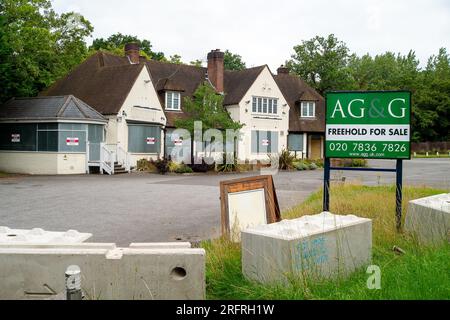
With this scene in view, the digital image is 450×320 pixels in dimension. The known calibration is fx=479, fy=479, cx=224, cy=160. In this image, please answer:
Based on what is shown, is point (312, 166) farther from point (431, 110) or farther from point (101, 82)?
point (431, 110)

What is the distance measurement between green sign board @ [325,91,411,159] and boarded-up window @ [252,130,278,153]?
100 feet

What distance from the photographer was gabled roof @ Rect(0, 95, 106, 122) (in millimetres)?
28750

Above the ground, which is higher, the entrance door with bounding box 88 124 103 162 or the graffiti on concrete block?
the entrance door with bounding box 88 124 103 162

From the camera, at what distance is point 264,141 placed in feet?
133

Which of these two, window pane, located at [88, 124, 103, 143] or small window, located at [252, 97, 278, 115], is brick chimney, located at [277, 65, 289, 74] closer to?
small window, located at [252, 97, 278, 115]

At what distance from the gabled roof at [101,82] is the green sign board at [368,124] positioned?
23.8m

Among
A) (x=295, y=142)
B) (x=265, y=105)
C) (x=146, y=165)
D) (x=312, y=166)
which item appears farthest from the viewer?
(x=295, y=142)

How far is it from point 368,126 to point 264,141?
31.5 m

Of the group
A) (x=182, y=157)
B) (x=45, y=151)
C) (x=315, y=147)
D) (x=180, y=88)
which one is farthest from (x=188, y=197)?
(x=315, y=147)

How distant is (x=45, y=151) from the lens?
94.0 feet

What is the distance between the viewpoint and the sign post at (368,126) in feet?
28.9

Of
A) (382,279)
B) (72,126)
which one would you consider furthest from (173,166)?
(382,279)

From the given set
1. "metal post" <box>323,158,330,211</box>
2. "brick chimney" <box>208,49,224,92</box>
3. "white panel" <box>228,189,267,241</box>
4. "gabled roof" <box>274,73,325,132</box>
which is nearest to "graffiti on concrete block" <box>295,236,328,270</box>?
"white panel" <box>228,189,267,241</box>

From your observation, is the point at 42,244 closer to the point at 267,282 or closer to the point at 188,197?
the point at 267,282
